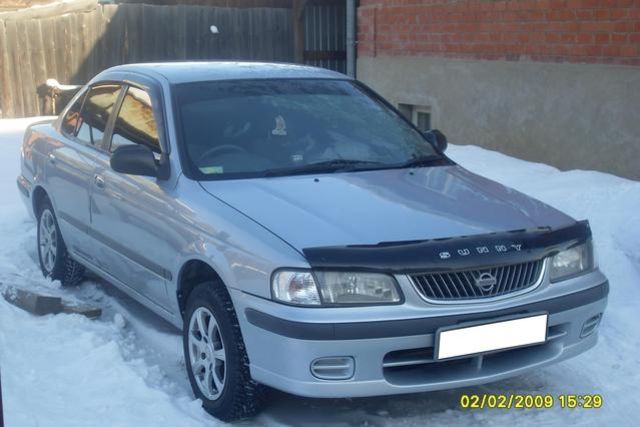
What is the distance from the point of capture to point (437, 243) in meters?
4.12

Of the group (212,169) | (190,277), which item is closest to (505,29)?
(212,169)

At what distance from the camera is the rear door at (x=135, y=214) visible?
501cm

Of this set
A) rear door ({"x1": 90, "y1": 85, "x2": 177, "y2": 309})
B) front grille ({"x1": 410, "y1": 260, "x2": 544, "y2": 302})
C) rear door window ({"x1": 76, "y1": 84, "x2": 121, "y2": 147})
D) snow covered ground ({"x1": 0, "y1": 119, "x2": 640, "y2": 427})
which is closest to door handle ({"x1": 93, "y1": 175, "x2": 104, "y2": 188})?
rear door ({"x1": 90, "y1": 85, "x2": 177, "y2": 309})

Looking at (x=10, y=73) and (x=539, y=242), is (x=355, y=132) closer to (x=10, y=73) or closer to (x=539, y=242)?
(x=539, y=242)

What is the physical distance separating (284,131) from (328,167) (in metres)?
0.36

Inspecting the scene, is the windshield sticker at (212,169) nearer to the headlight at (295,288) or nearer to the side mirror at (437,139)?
the headlight at (295,288)

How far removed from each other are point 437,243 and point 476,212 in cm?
53

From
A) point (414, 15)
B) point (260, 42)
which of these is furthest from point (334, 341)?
point (260, 42)

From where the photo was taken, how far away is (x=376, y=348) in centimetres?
395

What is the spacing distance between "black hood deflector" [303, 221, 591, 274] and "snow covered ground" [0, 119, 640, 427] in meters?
0.81

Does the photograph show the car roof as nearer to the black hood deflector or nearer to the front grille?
the black hood deflector

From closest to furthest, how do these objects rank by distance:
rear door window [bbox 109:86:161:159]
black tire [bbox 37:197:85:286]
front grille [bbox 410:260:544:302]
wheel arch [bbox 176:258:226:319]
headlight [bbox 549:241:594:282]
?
front grille [bbox 410:260:544:302]
headlight [bbox 549:241:594:282]
wheel arch [bbox 176:258:226:319]
rear door window [bbox 109:86:161:159]
black tire [bbox 37:197:85:286]

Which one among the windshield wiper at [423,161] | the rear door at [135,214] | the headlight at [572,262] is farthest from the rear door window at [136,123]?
the headlight at [572,262]

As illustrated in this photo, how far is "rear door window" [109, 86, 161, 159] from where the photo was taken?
541cm
